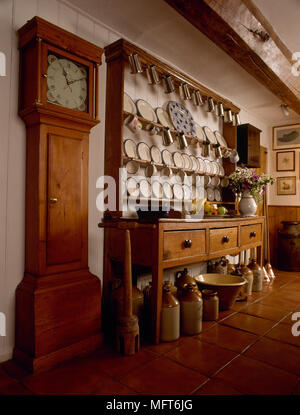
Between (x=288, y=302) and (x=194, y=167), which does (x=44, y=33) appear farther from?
(x=288, y=302)

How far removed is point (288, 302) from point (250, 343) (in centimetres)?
117

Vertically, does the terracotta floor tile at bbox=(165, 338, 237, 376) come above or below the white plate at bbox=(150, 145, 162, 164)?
below

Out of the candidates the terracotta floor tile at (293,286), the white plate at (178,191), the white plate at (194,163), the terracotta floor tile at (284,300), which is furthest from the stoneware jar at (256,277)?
the white plate at (194,163)

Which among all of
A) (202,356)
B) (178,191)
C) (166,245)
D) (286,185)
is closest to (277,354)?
(202,356)

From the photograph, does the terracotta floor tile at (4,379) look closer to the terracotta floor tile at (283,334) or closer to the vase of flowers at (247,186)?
the terracotta floor tile at (283,334)

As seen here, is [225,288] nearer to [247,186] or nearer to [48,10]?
[247,186]

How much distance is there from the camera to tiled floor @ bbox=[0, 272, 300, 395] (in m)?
1.53

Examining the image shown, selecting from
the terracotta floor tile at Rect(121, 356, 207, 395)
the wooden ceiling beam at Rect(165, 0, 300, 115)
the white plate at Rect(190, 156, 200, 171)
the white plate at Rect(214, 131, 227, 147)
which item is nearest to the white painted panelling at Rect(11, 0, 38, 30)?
the wooden ceiling beam at Rect(165, 0, 300, 115)

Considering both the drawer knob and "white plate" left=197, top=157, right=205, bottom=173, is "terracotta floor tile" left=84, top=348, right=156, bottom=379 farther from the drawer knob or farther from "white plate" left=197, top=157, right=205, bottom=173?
"white plate" left=197, top=157, right=205, bottom=173

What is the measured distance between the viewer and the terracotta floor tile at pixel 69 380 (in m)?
1.52

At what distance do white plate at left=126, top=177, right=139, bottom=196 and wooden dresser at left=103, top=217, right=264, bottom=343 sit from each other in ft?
1.39

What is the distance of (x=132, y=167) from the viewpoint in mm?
2719
